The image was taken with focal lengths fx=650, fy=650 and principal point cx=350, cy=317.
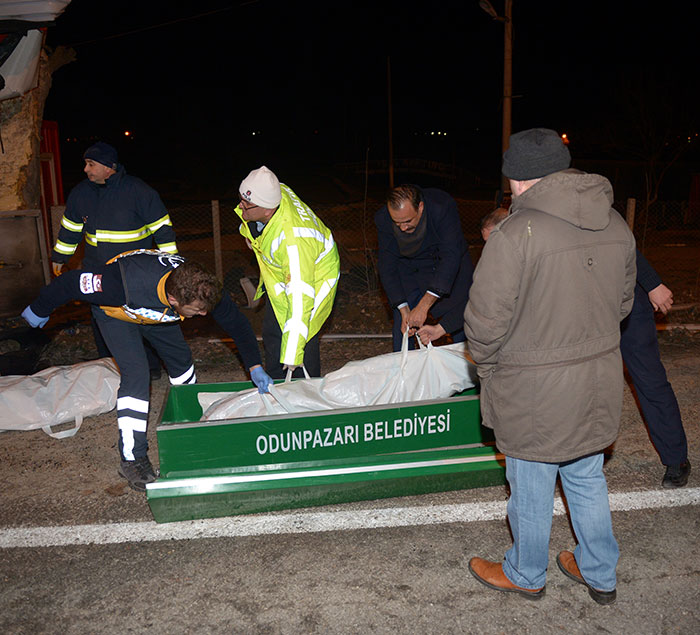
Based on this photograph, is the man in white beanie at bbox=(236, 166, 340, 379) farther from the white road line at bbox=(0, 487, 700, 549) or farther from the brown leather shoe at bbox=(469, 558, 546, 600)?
the brown leather shoe at bbox=(469, 558, 546, 600)

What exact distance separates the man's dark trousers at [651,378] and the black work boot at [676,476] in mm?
34

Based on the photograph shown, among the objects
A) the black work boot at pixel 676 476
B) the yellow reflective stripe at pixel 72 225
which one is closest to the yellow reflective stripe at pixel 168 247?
A: the yellow reflective stripe at pixel 72 225

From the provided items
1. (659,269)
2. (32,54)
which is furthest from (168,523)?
(659,269)

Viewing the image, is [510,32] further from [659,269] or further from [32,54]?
[32,54]

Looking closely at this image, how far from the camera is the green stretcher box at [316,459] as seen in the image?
3.33 meters

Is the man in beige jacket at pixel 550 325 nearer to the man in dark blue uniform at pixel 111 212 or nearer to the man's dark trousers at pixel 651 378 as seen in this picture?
the man's dark trousers at pixel 651 378

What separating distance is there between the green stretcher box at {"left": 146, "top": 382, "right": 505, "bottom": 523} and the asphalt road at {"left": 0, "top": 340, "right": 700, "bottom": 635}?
0.34 ft

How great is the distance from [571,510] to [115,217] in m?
3.85

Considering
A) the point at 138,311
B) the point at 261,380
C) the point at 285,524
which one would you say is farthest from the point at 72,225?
the point at 285,524

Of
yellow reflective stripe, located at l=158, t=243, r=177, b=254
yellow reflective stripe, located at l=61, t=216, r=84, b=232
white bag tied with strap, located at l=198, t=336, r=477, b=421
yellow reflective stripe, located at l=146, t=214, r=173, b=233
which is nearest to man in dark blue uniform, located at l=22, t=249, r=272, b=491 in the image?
white bag tied with strap, located at l=198, t=336, r=477, b=421

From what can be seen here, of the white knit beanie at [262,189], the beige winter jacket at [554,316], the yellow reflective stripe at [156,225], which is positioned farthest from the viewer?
the yellow reflective stripe at [156,225]

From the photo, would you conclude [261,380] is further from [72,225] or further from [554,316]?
[72,225]

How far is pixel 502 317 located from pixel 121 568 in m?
2.12

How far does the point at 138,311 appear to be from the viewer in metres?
3.45
